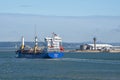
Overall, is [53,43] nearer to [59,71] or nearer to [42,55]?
[42,55]

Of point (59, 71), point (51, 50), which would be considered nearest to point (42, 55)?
point (51, 50)

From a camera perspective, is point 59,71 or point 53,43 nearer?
point 59,71

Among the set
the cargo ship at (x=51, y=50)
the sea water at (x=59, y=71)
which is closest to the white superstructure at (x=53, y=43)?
the cargo ship at (x=51, y=50)

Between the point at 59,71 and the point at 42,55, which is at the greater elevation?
the point at 42,55

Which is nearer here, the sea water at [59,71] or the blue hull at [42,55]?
the sea water at [59,71]

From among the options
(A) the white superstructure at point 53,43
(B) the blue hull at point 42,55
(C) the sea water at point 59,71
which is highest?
(A) the white superstructure at point 53,43

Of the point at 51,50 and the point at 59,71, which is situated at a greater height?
the point at 51,50

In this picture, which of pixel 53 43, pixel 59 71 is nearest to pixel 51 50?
pixel 53 43

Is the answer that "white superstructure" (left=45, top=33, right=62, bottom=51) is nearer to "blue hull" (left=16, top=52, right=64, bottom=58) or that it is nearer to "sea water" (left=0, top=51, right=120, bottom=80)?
"blue hull" (left=16, top=52, right=64, bottom=58)

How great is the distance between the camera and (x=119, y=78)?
60.7 metres

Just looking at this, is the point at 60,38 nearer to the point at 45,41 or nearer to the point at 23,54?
the point at 45,41

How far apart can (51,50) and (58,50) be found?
1.97 meters

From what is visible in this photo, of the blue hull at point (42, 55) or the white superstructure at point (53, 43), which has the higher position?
the white superstructure at point (53, 43)

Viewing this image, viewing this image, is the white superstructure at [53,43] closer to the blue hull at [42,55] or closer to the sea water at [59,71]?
the blue hull at [42,55]
